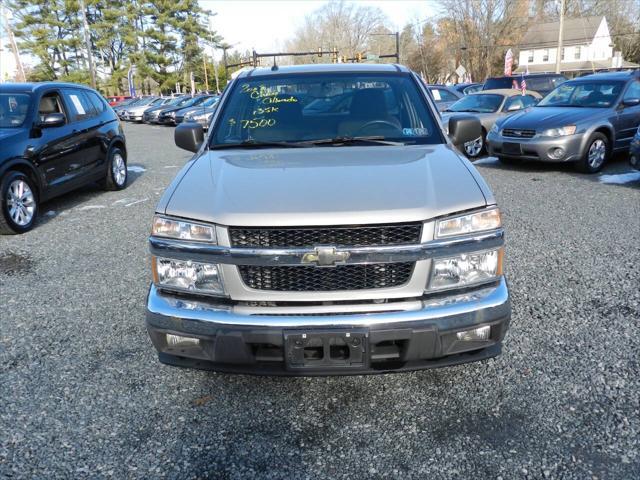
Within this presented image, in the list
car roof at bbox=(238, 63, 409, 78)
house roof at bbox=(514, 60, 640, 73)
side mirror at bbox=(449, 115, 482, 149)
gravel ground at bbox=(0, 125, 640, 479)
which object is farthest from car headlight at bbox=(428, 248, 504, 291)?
house roof at bbox=(514, 60, 640, 73)

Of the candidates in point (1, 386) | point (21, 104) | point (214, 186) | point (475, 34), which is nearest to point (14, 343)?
point (1, 386)

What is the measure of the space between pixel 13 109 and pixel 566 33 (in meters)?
65.8

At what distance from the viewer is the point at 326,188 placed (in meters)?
2.56

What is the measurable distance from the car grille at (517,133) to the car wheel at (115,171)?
689 cm

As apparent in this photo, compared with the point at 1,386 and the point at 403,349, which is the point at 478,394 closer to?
the point at 403,349

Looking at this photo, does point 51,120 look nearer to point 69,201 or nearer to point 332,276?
point 69,201

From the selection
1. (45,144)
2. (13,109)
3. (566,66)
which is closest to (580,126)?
(45,144)

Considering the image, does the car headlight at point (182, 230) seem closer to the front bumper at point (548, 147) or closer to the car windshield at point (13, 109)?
the car windshield at point (13, 109)

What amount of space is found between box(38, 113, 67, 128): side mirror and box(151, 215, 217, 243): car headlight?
5.00m

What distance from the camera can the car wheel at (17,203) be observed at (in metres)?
6.15

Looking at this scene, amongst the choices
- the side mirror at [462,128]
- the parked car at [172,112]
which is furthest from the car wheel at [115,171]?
the parked car at [172,112]

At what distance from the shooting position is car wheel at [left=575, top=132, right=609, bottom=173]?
29.2 feet

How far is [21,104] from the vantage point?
685cm

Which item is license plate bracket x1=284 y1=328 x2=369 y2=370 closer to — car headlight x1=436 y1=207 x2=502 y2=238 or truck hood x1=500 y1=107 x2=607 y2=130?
car headlight x1=436 y1=207 x2=502 y2=238
